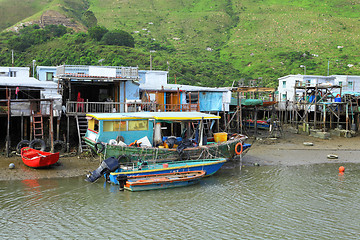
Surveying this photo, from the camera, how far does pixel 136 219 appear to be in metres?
Result: 13.8

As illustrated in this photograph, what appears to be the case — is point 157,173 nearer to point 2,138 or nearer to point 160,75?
point 2,138

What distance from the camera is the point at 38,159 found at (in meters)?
19.2

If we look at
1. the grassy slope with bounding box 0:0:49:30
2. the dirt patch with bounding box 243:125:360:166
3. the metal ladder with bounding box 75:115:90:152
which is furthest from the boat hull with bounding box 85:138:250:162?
the grassy slope with bounding box 0:0:49:30

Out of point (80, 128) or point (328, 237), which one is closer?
point (328, 237)

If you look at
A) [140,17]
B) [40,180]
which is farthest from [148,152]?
[140,17]

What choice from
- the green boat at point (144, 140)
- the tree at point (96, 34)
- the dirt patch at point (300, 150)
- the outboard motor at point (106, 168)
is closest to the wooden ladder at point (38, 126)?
the green boat at point (144, 140)

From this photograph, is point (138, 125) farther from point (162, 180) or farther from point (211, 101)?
point (211, 101)

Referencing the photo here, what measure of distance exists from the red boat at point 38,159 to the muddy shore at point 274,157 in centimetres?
34

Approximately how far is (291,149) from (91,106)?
1553 cm

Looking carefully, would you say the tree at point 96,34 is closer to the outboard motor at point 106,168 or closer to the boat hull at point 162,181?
the outboard motor at point 106,168

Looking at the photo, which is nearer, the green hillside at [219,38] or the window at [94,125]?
the window at [94,125]

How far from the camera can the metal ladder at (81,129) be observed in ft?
76.3

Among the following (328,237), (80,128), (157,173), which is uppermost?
(80,128)

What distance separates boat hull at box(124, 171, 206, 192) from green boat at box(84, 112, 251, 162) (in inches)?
73.2
